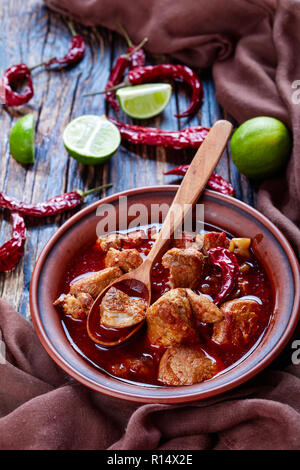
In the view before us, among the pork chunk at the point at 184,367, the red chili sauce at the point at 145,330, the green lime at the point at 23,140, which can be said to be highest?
the green lime at the point at 23,140

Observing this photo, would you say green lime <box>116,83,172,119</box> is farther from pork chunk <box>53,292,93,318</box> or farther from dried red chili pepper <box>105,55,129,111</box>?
pork chunk <box>53,292,93,318</box>

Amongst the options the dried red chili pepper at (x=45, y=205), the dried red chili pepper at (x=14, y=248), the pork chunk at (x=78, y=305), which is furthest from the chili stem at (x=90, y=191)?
the pork chunk at (x=78, y=305)

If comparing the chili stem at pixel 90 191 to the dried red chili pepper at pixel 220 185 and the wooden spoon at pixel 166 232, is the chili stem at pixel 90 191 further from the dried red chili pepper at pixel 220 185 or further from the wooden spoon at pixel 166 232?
the wooden spoon at pixel 166 232

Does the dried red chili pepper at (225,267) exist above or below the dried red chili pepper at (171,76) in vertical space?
below

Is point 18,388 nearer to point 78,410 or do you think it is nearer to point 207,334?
point 78,410

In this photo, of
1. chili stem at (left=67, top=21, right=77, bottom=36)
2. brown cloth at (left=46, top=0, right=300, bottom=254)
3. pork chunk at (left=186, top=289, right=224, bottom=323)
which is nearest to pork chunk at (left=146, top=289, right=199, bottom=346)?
pork chunk at (left=186, top=289, right=224, bottom=323)

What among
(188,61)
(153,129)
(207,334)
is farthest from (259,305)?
(188,61)
